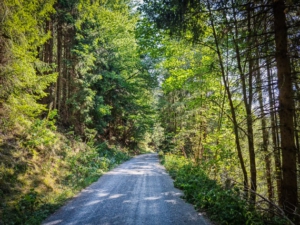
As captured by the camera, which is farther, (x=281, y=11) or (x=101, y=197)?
(x=101, y=197)

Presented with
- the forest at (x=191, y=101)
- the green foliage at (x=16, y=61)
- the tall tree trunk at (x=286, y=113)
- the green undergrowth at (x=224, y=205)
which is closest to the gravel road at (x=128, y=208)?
the green undergrowth at (x=224, y=205)

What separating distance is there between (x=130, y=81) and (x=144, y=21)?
553 inches

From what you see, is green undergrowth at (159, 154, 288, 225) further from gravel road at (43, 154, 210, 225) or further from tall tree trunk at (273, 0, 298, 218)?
tall tree trunk at (273, 0, 298, 218)

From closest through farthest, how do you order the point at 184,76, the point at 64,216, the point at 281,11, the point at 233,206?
the point at 281,11, the point at 233,206, the point at 64,216, the point at 184,76

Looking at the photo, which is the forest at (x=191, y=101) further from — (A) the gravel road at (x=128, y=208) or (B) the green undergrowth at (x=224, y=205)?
(A) the gravel road at (x=128, y=208)

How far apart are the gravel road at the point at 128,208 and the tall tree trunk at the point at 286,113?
200cm

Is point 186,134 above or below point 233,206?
above

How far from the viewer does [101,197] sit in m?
6.99

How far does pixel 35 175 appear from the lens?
24.4 feet

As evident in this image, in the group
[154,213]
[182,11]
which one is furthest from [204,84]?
[154,213]

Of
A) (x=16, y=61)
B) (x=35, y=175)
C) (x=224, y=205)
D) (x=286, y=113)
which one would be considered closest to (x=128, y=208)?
(x=224, y=205)

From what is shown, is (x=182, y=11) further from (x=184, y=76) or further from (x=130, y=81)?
(x=130, y=81)

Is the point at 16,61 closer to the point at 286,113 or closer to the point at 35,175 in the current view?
the point at 35,175

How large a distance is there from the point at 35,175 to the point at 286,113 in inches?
319
